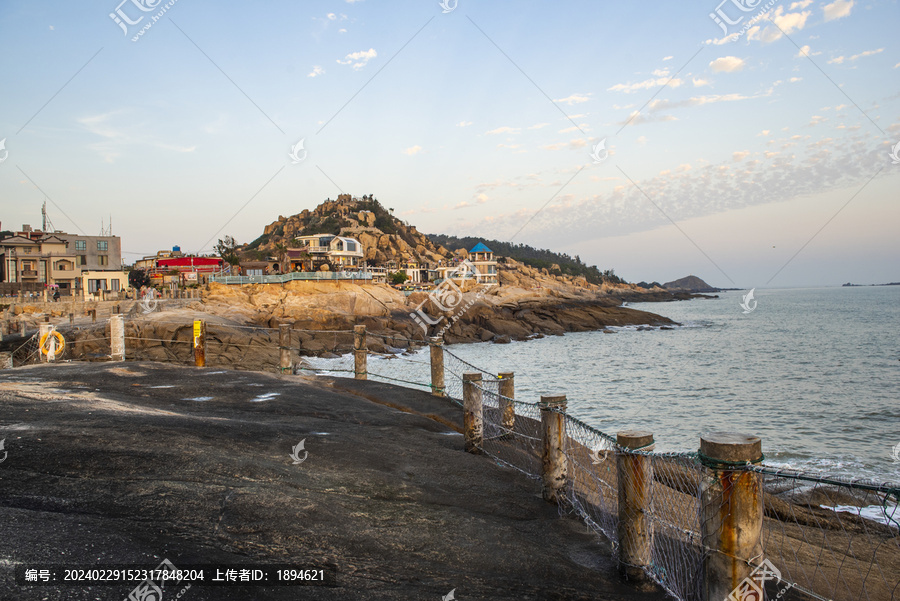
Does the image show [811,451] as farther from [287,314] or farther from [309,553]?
[287,314]

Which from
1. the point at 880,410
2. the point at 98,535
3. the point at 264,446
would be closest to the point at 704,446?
the point at 98,535

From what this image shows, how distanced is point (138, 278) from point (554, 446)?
321 ft

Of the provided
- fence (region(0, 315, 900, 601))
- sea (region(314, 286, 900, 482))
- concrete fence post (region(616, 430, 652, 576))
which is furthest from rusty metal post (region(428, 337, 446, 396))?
concrete fence post (region(616, 430, 652, 576))

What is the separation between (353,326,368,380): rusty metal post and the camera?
14734mm

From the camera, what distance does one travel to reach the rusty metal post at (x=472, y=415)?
8.56m

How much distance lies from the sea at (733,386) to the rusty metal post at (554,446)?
8769mm

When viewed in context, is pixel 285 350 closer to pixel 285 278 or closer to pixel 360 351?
pixel 360 351

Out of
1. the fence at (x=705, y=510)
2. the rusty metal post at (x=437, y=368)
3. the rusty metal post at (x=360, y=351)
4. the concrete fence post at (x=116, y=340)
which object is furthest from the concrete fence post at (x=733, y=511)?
the concrete fence post at (x=116, y=340)

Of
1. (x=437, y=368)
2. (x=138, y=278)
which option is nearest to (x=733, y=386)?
(x=437, y=368)

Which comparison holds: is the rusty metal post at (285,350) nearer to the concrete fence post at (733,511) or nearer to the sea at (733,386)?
the sea at (733,386)

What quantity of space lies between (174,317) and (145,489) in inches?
1413

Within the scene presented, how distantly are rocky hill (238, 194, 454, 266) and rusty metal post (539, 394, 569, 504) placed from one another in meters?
108

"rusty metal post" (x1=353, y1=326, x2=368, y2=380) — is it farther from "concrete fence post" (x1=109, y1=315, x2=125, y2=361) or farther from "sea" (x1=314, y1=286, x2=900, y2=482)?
"concrete fence post" (x1=109, y1=315, x2=125, y2=361)

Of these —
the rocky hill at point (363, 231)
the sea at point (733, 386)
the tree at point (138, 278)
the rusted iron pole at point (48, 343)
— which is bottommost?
the sea at point (733, 386)
